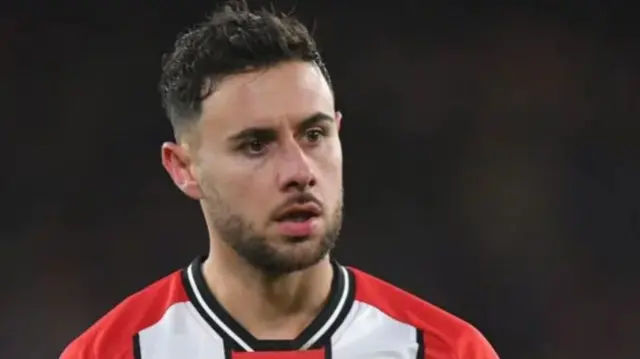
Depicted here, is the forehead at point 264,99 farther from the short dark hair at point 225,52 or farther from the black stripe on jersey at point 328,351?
the black stripe on jersey at point 328,351

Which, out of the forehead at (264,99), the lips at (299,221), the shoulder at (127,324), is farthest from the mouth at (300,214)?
the shoulder at (127,324)

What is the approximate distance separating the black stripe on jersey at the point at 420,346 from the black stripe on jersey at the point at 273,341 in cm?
10

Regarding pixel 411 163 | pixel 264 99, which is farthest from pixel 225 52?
pixel 411 163

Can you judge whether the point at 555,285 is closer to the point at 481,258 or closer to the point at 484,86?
the point at 481,258

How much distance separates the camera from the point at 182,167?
1.40 meters

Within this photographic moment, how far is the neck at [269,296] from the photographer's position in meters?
1.37

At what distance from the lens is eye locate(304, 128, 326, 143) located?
4.26 ft

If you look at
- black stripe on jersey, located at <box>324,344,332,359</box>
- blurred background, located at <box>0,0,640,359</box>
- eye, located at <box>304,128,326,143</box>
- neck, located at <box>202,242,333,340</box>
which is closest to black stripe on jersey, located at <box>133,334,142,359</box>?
neck, located at <box>202,242,333,340</box>

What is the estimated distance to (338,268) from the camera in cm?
145

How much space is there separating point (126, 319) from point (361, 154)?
5.44ft

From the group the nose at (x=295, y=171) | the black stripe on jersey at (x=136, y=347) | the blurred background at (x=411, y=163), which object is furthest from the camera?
the blurred background at (x=411, y=163)

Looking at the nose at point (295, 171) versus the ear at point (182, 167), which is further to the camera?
the ear at point (182, 167)

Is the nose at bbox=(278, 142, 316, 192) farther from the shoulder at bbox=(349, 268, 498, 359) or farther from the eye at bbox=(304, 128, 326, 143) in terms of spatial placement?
the shoulder at bbox=(349, 268, 498, 359)

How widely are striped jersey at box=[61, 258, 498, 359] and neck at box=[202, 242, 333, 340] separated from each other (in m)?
0.01
